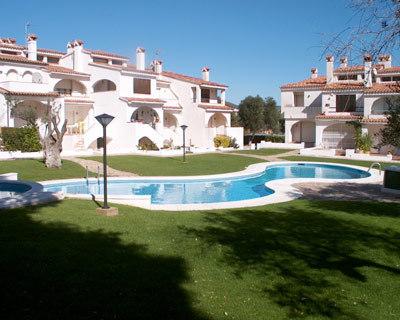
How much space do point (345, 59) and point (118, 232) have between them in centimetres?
587

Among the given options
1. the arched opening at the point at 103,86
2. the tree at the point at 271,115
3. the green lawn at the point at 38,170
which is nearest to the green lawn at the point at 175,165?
the green lawn at the point at 38,170

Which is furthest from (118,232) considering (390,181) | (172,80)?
(172,80)

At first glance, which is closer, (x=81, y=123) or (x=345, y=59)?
(x=345, y=59)

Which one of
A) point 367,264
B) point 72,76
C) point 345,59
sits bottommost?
point 367,264

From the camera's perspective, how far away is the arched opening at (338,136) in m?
40.7

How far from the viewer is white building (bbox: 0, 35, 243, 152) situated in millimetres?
33344

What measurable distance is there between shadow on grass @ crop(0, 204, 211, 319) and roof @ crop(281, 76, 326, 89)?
130ft

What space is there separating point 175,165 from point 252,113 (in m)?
28.9

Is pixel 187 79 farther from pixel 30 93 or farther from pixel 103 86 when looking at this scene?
pixel 30 93

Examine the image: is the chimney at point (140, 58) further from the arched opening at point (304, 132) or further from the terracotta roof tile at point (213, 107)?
the arched opening at point (304, 132)

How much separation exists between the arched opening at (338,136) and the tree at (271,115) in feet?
67.8

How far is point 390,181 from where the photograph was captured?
57.5 feet

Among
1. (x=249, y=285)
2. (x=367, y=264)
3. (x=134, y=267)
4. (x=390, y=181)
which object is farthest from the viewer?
(x=390, y=181)

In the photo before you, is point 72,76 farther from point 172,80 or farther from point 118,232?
point 118,232
